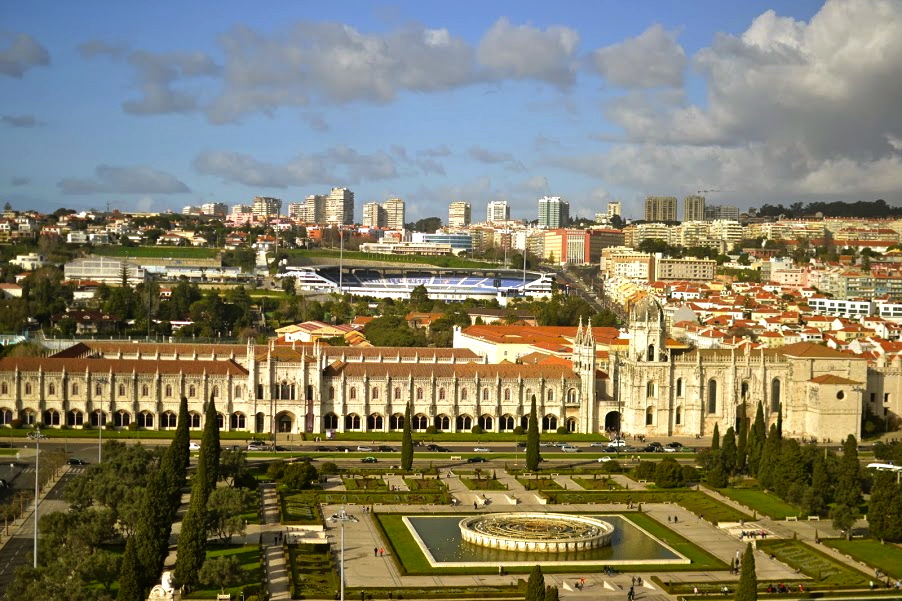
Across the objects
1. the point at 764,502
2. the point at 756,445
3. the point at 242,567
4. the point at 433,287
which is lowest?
the point at 764,502

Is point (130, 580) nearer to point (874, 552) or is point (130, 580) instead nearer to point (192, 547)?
point (192, 547)

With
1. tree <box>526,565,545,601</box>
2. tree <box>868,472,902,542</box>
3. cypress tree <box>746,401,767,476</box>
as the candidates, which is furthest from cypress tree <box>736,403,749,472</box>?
tree <box>526,565,545,601</box>

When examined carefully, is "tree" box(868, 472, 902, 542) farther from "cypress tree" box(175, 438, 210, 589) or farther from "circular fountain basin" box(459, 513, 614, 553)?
"cypress tree" box(175, 438, 210, 589)

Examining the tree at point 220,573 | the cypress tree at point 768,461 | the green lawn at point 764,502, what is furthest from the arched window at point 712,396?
the tree at point 220,573

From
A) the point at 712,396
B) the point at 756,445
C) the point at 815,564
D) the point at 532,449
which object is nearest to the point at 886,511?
the point at 815,564

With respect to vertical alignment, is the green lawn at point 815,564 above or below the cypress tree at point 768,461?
below

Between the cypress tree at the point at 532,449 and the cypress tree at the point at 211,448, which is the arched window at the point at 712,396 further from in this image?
the cypress tree at the point at 211,448

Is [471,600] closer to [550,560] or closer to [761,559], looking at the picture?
[550,560]
